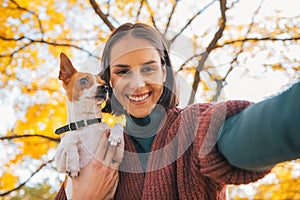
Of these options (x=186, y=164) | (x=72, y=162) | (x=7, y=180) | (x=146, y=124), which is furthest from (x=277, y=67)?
(x=7, y=180)

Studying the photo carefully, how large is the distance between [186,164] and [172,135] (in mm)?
119

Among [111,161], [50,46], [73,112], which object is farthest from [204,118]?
[50,46]

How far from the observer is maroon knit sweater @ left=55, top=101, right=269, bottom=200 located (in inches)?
24.3

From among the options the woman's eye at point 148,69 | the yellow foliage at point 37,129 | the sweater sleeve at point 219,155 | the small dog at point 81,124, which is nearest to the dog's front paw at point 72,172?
the small dog at point 81,124

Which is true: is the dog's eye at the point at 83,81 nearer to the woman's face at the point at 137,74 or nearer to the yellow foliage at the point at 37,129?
the woman's face at the point at 137,74

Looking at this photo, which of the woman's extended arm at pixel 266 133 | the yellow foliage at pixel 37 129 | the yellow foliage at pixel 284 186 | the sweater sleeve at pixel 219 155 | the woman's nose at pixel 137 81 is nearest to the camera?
the woman's extended arm at pixel 266 133

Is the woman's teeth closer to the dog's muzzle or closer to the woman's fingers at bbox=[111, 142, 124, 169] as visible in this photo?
the woman's fingers at bbox=[111, 142, 124, 169]

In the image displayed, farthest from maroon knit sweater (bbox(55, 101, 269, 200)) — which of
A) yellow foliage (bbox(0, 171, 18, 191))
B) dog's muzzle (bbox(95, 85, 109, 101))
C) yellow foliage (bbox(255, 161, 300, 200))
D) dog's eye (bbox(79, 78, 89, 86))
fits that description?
yellow foliage (bbox(0, 171, 18, 191))

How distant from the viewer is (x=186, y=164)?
0.98 m

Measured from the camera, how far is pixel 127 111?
1.35m

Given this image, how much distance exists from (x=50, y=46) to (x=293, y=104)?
3.40 m

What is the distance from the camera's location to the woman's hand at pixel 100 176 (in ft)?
4.27

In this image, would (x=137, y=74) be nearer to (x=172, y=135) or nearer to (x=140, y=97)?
(x=140, y=97)

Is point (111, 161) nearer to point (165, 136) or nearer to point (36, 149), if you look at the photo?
point (165, 136)
